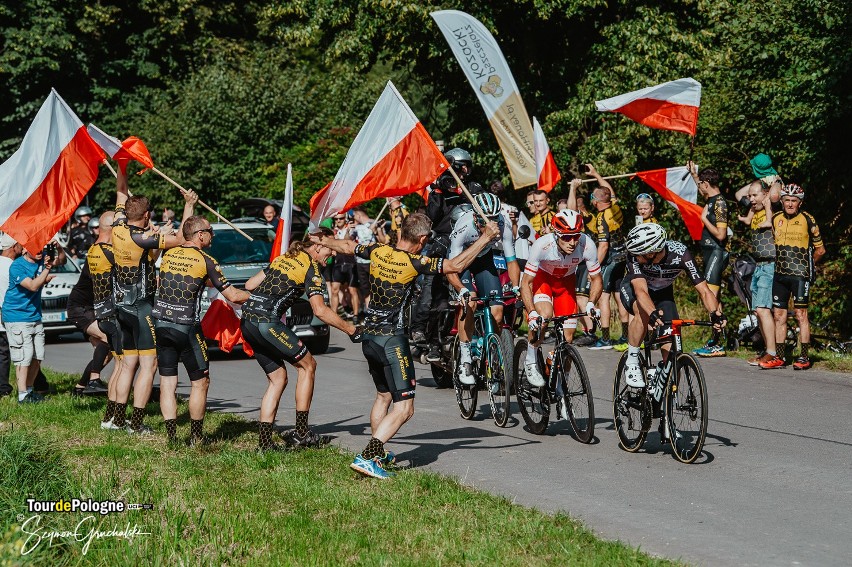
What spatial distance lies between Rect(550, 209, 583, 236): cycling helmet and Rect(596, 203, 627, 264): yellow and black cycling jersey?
6223mm

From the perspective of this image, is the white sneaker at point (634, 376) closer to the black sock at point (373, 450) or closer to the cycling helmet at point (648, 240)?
the cycling helmet at point (648, 240)

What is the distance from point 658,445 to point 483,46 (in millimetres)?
5405

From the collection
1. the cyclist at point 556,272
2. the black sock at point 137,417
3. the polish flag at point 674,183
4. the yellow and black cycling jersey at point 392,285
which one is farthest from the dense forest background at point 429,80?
the black sock at point 137,417

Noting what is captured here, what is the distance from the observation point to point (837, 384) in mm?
12477

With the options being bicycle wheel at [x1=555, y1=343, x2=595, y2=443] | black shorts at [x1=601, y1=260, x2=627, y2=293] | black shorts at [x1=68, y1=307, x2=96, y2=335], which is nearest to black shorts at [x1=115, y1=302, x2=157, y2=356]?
black shorts at [x1=68, y1=307, x2=96, y2=335]

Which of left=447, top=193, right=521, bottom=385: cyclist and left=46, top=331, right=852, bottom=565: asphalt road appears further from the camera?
left=447, top=193, right=521, bottom=385: cyclist

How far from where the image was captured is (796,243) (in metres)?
13.5

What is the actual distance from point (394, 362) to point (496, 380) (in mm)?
2321

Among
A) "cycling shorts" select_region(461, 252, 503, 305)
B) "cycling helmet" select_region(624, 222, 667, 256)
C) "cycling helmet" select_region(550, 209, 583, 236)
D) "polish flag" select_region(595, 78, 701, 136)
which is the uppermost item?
"polish flag" select_region(595, 78, 701, 136)

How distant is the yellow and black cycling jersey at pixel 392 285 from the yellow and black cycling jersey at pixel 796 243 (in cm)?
656

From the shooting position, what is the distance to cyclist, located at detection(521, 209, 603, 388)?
1009cm

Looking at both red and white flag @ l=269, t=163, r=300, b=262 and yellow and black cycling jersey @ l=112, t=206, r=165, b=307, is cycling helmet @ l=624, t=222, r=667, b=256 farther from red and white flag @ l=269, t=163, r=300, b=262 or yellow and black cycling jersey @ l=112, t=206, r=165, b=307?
yellow and black cycling jersey @ l=112, t=206, r=165, b=307

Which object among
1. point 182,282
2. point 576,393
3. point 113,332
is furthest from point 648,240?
point 113,332

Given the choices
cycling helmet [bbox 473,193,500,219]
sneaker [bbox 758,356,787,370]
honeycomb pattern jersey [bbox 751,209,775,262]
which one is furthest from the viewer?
honeycomb pattern jersey [bbox 751,209,775,262]
